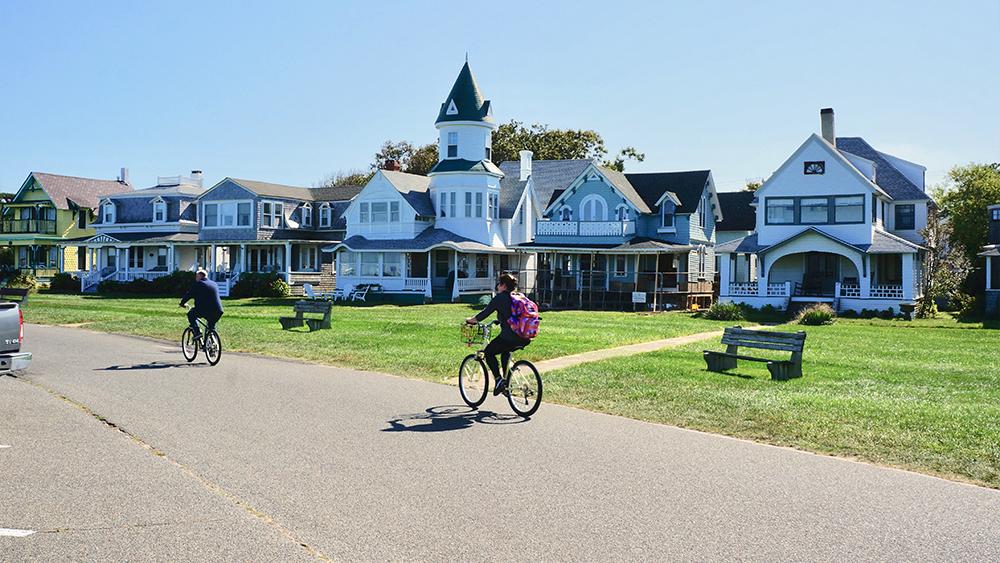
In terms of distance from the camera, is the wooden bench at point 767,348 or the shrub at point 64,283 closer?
the wooden bench at point 767,348

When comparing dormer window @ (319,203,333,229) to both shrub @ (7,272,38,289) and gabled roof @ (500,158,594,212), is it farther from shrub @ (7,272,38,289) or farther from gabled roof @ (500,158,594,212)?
shrub @ (7,272,38,289)

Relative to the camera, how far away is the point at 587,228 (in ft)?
158

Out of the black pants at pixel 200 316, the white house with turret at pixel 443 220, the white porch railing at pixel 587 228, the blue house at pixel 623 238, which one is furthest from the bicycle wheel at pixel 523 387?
the white house with turret at pixel 443 220

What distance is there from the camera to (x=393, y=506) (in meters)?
7.60

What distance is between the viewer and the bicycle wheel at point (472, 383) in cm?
1287

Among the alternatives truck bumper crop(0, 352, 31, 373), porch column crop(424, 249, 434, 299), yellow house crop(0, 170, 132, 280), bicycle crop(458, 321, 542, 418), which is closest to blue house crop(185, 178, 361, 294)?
porch column crop(424, 249, 434, 299)

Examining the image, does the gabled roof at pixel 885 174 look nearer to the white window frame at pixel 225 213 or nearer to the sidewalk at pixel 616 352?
the sidewalk at pixel 616 352

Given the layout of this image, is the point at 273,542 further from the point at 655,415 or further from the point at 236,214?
the point at 236,214

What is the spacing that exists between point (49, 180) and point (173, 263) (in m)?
19.8

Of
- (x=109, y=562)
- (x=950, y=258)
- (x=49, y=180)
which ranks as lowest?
(x=109, y=562)

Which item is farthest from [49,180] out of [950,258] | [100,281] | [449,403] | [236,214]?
[449,403]

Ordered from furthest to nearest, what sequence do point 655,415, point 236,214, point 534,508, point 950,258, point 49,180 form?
1. point 49,180
2. point 236,214
3. point 950,258
4. point 655,415
5. point 534,508

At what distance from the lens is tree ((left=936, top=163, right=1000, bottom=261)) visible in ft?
156

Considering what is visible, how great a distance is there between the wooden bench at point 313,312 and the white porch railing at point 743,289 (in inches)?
830
